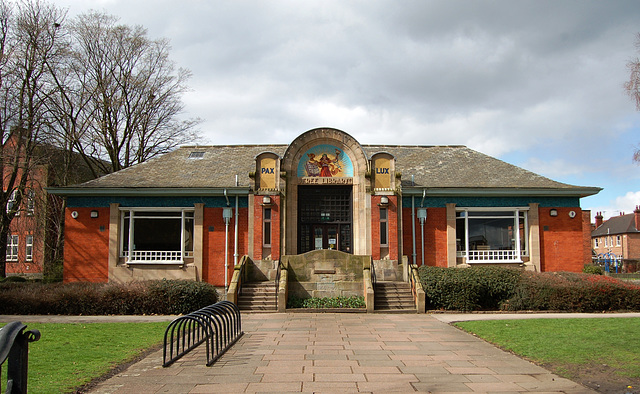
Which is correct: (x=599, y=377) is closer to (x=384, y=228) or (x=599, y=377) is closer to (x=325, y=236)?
(x=384, y=228)

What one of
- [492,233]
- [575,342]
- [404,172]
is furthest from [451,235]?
[575,342]

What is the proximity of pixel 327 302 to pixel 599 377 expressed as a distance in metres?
10.4

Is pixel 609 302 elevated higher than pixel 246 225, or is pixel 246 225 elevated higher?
pixel 246 225


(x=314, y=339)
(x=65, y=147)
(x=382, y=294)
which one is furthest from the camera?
(x=65, y=147)

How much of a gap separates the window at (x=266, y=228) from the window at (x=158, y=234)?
3.33 meters

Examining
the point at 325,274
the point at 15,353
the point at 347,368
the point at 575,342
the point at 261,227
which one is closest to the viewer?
the point at 15,353

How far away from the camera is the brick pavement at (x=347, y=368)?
23.3 ft

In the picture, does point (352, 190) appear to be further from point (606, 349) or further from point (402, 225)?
point (606, 349)

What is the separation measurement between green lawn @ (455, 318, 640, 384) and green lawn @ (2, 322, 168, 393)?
742cm

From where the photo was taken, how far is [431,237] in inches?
822

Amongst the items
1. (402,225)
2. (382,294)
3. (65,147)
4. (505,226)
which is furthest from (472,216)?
(65,147)

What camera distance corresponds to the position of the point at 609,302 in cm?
1605

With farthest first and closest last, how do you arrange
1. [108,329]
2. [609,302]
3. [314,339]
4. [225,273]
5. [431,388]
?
1. [225,273]
2. [609,302]
3. [108,329]
4. [314,339]
5. [431,388]

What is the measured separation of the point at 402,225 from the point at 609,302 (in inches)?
308
